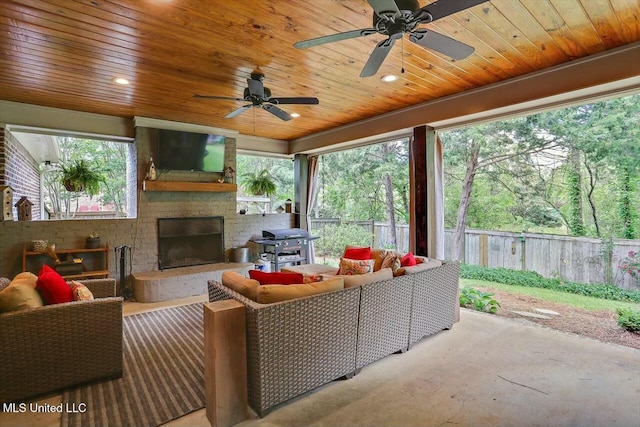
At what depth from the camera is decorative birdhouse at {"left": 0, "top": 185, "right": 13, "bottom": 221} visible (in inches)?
147

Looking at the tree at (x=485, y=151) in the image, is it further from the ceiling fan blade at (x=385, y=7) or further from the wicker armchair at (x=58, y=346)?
the wicker armchair at (x=58, y=346)

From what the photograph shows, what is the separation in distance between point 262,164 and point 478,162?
4.75 meters

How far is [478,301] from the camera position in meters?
4.03

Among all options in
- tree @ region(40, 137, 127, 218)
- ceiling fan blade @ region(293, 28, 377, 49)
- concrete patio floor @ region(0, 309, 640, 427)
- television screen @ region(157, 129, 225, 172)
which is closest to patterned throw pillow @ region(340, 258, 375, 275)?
concrete patio floor @ region(0, 309, 640, 427)

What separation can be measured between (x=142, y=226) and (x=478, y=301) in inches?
196

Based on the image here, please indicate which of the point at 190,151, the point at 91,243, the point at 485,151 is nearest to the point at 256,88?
the point at 190,151

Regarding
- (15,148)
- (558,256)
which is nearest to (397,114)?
(558,256)

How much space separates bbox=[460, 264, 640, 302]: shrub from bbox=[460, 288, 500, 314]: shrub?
433mm

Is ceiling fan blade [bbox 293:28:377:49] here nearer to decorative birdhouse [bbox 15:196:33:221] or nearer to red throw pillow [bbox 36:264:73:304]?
red throw pillow [bbox 36:264:73:304]

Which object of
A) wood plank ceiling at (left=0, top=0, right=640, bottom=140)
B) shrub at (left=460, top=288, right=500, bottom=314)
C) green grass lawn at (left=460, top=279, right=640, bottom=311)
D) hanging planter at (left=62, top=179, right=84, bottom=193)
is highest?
wood plank ceiling at (left=0, top=0, right=640, bottom=140)

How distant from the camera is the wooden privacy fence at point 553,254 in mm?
3551

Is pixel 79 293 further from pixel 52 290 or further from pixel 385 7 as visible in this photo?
pixel 385 7

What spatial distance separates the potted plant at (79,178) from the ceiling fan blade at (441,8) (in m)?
4.44

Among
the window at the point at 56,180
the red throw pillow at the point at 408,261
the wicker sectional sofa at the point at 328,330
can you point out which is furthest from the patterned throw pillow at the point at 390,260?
the window at the point at 56,180
